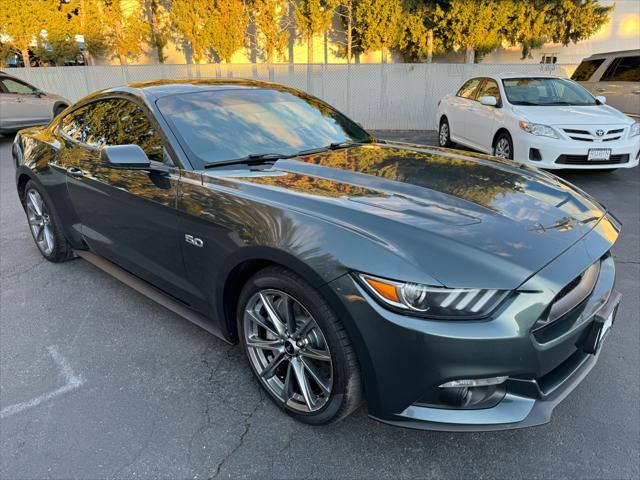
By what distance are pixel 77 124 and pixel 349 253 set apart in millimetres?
3066

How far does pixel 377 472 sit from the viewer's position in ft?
6.68

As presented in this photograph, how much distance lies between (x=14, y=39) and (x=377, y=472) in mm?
21814

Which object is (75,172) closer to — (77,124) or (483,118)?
(77,124)

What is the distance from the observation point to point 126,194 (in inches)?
117

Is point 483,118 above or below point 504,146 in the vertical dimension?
above

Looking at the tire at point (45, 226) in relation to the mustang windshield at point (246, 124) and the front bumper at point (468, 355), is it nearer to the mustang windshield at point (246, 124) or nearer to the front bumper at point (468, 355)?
the mustang windshield at point (246, 124)

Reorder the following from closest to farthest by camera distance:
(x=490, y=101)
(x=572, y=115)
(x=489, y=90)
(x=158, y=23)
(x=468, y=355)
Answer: (x=468, y=355), (x=572, y=115), (x=490, y=101), (x=489, y=90), (x=158, y=23)

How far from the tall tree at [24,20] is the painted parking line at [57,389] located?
19.4 meters

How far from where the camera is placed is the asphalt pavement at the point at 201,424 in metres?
2.07

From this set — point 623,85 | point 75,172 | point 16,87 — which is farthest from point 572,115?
point 16,87

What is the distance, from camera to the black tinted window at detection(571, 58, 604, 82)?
9.89 meters

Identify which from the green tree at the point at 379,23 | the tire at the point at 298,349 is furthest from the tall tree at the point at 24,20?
the tire at the point at 298,349

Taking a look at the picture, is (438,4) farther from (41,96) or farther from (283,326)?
(283,326)

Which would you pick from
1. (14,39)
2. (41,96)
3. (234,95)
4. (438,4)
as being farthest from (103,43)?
(234,95)
